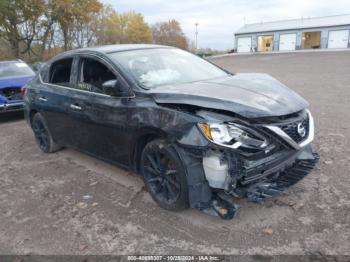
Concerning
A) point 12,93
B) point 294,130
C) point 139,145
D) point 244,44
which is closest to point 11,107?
point 12,93

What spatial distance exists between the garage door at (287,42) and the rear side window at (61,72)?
161 feet

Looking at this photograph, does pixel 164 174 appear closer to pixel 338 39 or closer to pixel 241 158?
pixel 241 158

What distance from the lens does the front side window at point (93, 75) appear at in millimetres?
4027

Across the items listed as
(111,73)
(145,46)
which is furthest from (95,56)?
(145,46)

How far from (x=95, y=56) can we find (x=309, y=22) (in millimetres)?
52912

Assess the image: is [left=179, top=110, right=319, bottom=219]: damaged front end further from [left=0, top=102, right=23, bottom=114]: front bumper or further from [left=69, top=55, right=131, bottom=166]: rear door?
[left=0, top=102, right=23, bottom=114]: front bumper

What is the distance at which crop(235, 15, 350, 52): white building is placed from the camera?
1763 inches

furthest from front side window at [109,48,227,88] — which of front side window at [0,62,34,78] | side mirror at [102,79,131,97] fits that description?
front side window at [0,62,34,78]

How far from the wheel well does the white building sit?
47618 mm

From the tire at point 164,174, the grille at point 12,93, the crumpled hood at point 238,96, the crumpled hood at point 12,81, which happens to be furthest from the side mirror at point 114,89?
the crumpled hood at point 12,81

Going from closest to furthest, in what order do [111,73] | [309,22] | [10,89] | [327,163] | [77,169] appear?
[111,73] → [327,163] → [77,169] → [10,89] → [309,22]

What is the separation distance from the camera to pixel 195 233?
3.13m

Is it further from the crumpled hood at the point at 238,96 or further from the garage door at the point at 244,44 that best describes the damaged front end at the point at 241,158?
the garage door at the point at 244,44

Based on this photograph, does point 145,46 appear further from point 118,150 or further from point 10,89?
point 10,89
